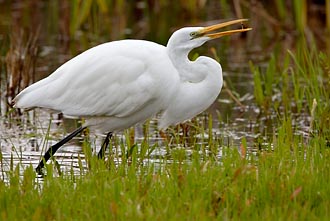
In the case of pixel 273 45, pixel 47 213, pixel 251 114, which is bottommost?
pixel 47 213

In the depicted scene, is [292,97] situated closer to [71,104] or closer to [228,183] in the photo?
[71,104]

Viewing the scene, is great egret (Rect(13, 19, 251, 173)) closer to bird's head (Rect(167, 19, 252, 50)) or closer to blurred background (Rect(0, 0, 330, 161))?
bird's head (Rect(167, 19, 252, 50))

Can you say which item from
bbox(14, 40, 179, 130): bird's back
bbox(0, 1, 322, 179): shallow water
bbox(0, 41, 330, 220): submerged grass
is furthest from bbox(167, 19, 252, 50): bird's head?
bbox(0, 41, 330, 220): submerged grass

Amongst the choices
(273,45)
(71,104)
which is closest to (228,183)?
(71,104)

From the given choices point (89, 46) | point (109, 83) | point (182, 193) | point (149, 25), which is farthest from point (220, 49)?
point (182, 193)

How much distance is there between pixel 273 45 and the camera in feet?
37.4

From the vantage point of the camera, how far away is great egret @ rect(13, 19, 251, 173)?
5.43 metres

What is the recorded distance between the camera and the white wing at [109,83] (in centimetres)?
543

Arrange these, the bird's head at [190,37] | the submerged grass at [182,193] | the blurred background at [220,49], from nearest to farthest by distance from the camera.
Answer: the submerged grass at [182,193] → the bird's head at [190,37] → the blurred background at [220,49]

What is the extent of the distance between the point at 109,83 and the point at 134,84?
20 centimetres

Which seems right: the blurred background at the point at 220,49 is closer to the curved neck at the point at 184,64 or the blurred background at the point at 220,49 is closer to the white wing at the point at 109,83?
the white wing at the point at 109,83

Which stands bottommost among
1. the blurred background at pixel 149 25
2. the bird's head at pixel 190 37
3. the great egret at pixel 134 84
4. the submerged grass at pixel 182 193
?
the submerged grass at pixel 182 193

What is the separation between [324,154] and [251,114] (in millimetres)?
3076

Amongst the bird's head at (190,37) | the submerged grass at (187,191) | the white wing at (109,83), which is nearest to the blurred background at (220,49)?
the white wing at (109,83)
